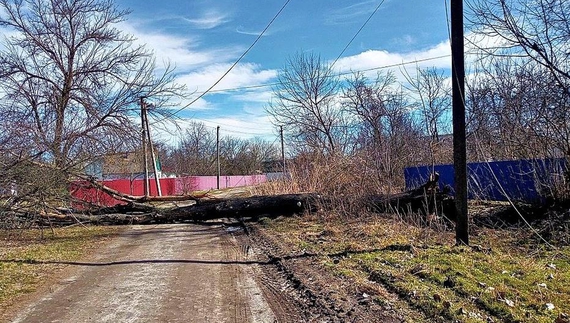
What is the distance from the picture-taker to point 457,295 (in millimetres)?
5148

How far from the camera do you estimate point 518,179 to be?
13.9 m

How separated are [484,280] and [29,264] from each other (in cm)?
776

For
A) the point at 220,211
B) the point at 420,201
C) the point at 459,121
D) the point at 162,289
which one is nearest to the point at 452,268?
the point at 459,121

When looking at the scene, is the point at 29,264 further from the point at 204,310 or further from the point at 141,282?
→ the point at 204,310

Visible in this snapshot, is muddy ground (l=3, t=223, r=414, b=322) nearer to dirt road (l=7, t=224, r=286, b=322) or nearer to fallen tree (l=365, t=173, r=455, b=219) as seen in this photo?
dirt road (l=7, t=224, r=286, b=322)

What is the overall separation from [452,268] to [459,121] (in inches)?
115

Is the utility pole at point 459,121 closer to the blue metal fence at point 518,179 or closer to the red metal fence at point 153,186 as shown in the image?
the blue metal fence at point 518,179

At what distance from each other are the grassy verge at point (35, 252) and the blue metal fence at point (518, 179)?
9.05 metres

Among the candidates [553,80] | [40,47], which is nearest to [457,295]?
[553,80]

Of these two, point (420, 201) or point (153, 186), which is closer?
point (420, 201)

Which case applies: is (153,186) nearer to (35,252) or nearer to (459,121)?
(35,252)

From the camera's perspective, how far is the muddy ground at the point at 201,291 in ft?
16.6

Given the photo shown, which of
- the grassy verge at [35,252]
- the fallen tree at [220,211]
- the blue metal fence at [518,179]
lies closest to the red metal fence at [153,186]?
the fallen tree at [220,211]

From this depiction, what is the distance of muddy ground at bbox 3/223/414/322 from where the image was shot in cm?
505
